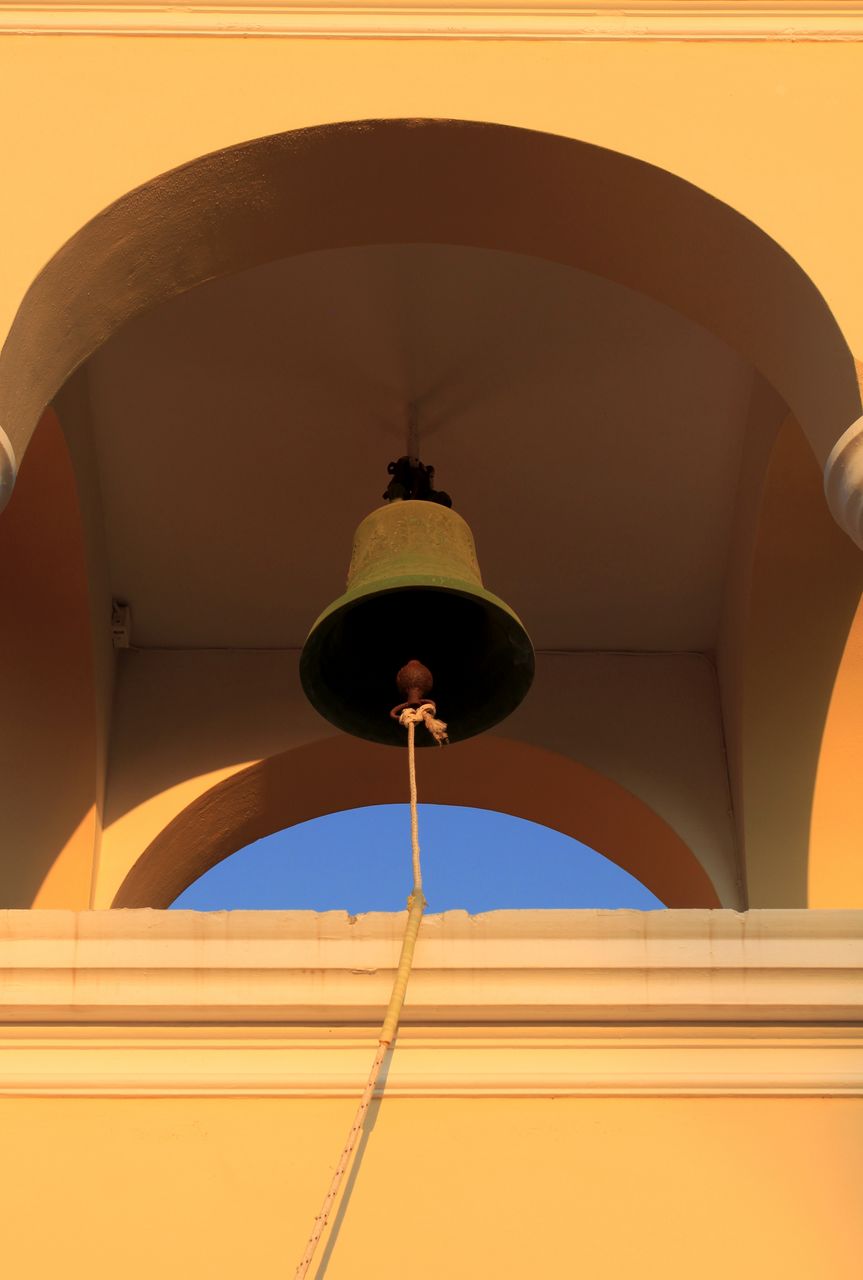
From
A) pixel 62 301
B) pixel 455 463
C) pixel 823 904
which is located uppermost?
pixel 455 463

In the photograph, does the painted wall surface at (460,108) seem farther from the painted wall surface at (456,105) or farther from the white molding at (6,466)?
the white molding at (6,466)

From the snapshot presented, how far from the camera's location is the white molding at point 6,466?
10.5ft

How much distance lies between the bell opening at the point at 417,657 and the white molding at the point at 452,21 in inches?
48.8

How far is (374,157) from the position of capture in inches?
147

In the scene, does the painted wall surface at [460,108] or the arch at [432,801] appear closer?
the painted wall surface at [460,108]

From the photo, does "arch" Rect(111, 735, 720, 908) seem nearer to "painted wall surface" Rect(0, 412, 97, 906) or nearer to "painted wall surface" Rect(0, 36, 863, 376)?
"painted wall surface" Rect(0, 412, 97, 906)

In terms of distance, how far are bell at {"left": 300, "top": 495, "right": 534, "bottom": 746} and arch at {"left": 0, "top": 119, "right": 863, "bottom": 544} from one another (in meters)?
0.68

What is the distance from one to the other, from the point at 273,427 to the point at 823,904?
2.05 metres
